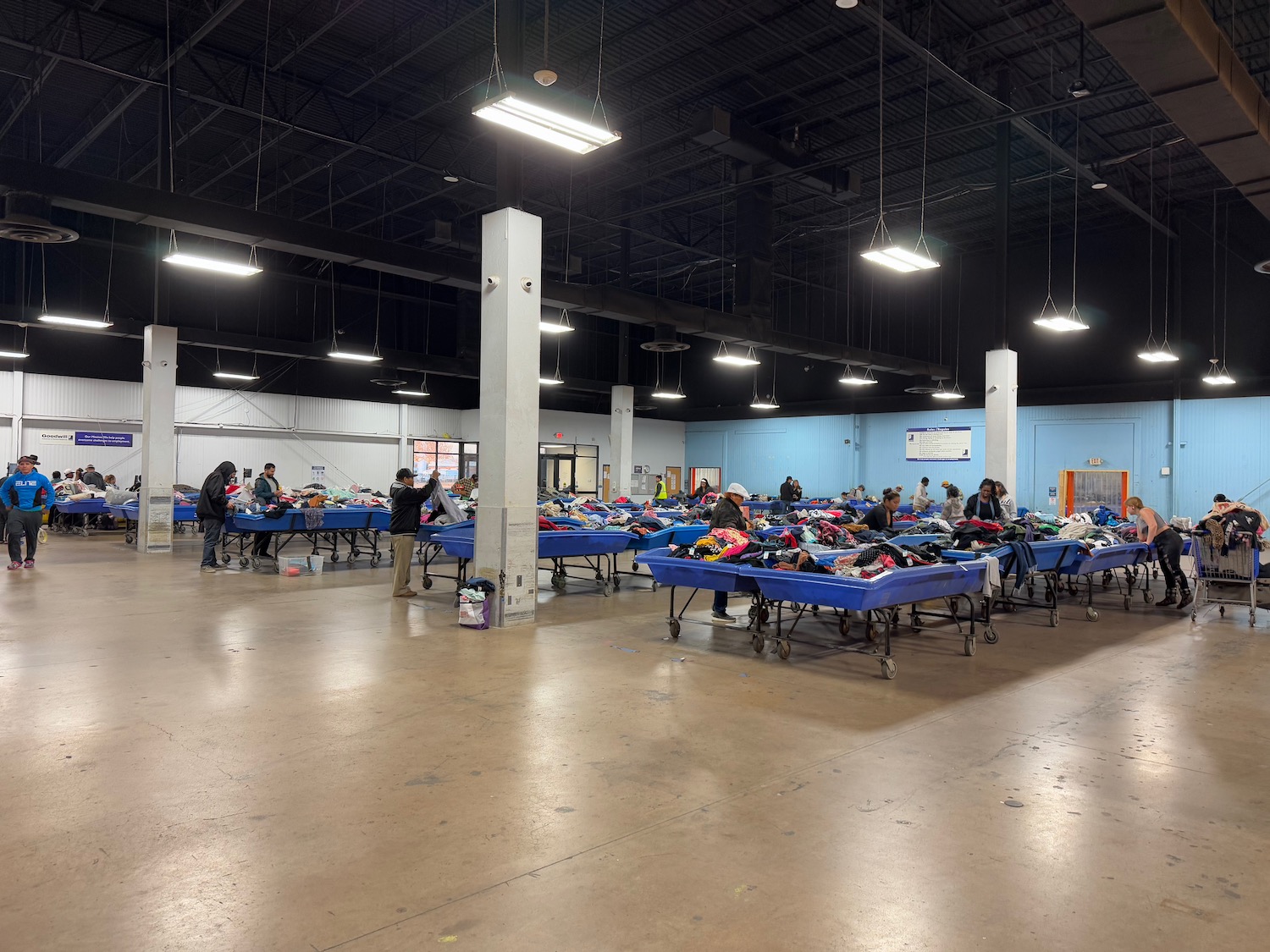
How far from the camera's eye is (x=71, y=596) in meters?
9.05

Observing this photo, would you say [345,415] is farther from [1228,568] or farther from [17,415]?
[1228,568]

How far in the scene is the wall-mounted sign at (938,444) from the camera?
22109 mm

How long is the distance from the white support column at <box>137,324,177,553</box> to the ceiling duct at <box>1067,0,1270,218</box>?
1469 cm

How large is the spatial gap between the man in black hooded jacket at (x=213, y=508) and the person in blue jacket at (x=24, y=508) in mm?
2239

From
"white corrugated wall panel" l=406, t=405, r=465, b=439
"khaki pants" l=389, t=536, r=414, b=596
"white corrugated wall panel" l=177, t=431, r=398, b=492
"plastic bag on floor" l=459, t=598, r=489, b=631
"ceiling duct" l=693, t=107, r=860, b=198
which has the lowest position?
"plastic bag on floor" l=459, t=598, r=489, b=631

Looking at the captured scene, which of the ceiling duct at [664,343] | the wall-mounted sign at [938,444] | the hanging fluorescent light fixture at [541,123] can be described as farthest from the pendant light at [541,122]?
the wall-mounted sign at [938,444]

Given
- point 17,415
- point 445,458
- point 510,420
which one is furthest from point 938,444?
point 17,415

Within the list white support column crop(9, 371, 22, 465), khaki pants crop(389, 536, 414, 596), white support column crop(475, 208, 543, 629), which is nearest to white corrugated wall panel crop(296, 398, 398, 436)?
white support column crop(9, 371, 22, 465)

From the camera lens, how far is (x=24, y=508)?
456 inches

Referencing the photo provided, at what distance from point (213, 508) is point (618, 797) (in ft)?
32.8

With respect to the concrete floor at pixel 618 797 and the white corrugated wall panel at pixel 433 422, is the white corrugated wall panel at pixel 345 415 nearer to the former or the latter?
the white corrugated wall panel at pixel 433 422

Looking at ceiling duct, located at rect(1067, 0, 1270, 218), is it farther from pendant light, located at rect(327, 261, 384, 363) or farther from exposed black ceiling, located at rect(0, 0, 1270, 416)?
pendant light, located at rect(327, 261, 384, 363)

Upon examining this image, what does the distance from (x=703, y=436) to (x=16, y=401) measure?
2003 cm

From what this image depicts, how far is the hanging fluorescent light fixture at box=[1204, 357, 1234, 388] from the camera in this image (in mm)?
16456
